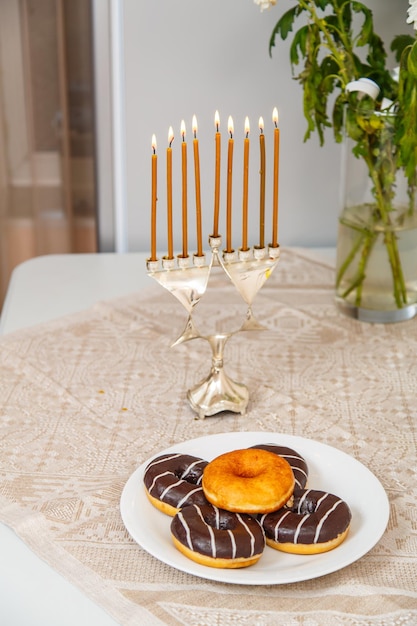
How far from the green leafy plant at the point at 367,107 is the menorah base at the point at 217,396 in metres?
0.35

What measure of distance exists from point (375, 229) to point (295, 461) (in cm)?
51

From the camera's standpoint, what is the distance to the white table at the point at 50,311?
671 mm

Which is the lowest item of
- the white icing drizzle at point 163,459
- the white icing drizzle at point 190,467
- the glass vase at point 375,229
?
the white icing drizzle at point 190,467

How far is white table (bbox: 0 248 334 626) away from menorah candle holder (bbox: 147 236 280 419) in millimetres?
306

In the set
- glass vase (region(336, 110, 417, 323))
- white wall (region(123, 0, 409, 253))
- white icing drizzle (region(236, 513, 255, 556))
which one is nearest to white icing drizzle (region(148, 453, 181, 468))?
white icing drizzle (region(236, 513, 255, 556))

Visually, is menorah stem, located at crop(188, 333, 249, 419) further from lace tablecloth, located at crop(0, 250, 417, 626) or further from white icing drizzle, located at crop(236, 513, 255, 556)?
white icing drizzle, located at crop(236, 513, 255, 556)

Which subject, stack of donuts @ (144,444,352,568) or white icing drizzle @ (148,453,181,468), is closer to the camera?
stack of donuts @ (144,444,352,568)

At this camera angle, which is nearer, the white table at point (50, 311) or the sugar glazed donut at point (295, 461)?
the white table at point (50, 311)

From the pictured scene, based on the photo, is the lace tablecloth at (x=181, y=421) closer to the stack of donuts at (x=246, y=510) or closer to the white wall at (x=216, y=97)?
the stack of donuts at (x=246, y=510)

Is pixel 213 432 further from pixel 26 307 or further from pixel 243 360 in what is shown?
pixel 26 307

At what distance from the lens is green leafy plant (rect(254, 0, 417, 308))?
1104mm

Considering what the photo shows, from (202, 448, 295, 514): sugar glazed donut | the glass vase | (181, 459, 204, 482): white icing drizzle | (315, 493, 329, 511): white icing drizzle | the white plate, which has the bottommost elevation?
the white plate

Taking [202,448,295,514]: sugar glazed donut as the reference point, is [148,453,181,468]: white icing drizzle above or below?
below

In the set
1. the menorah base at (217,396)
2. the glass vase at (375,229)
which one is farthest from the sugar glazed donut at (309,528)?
the glass vase at (375,229)
